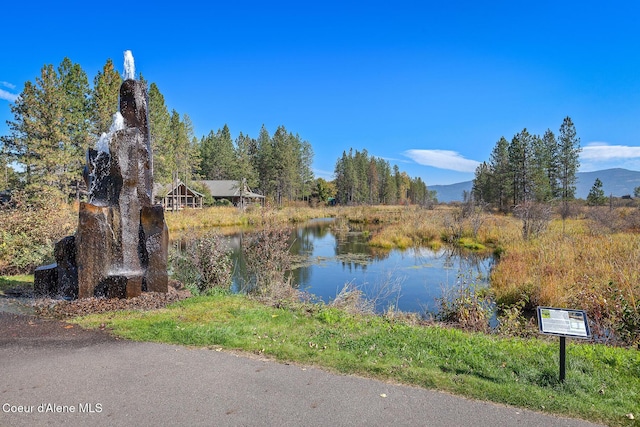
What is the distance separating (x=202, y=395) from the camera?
13.2 ft

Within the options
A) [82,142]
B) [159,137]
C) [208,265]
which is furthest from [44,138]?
[208,265]

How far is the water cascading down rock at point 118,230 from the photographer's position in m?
7.39

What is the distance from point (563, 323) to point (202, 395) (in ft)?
12.1

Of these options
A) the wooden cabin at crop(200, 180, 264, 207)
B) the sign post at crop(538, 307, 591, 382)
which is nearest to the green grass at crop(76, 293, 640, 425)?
the sign post at crop(538, 307, 591, 382)

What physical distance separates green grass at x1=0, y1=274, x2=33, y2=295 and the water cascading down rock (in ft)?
4.97

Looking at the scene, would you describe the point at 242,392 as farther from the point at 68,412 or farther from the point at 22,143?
the point at 22,143

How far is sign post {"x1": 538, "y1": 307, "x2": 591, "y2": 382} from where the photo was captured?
3.98 m

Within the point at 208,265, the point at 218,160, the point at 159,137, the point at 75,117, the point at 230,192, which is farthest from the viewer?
the point at 218,160

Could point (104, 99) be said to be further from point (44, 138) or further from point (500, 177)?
point (500, 177)

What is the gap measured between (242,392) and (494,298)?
362 inches

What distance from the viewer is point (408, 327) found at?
6598 millimetres

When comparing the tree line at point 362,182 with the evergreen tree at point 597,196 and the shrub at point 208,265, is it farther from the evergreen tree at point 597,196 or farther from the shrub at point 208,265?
the shrub at point 208,265

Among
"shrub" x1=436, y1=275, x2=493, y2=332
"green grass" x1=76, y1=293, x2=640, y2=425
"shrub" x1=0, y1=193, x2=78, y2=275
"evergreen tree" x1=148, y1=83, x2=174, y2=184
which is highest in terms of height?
"evergreen tree" x1=148, y1=83, x2=174, y2=184

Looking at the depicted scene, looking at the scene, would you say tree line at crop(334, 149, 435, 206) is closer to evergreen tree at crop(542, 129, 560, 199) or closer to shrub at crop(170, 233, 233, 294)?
evergreen tree at crop(542, 129, 560, 199)
